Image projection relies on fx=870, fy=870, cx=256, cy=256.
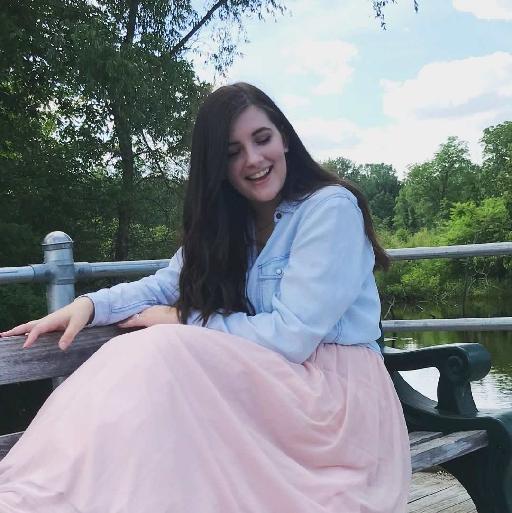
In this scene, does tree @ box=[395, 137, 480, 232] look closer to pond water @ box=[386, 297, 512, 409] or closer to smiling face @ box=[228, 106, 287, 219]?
pond water @ box=[386, 297, 512, 409]

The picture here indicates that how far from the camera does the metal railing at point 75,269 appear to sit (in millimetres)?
→ 2873

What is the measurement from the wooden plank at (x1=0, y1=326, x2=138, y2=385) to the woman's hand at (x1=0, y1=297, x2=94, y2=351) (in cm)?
2

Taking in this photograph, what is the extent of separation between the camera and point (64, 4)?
12680 millimetres

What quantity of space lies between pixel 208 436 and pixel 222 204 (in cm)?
79

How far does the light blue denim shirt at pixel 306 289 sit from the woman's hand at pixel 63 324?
0.20 feet

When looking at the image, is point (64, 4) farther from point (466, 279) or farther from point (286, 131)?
point (466, 279)

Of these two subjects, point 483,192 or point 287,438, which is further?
point 483,192

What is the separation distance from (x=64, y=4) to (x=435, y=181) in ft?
133

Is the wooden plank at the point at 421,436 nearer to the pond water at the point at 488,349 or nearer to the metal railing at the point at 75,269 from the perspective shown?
the metal railing at the point at 75,269

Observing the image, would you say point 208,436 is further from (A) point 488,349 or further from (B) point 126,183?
(A) point 488,349

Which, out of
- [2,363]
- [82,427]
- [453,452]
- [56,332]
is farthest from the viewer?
[453,452]

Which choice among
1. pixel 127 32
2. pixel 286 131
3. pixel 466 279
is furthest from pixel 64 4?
pixel 466 279

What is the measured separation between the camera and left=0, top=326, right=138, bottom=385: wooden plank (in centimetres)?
197

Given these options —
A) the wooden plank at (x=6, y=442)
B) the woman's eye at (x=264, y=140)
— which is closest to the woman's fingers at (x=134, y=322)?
the wooden plank at (x=6, y=442)
